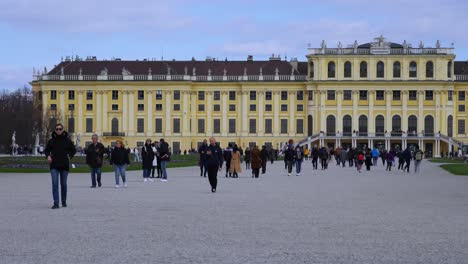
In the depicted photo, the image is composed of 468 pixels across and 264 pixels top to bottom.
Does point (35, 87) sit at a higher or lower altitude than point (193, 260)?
higher

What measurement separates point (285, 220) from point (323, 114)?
90793 mm

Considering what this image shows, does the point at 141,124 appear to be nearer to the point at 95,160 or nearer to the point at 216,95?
the point at 216,95

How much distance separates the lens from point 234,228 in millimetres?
15773

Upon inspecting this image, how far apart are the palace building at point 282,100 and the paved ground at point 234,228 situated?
3237 inches

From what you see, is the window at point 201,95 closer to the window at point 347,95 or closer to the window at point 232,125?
the window at point 232,125

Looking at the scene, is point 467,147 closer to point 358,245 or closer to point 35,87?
point 35,87

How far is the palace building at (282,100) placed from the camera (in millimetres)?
106625

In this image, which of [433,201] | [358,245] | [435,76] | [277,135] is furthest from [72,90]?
[358,245]

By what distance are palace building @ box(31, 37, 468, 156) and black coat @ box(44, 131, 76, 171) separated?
86155mm

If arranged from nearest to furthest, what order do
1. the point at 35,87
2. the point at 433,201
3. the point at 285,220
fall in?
the point at 285,220 < the point at 433,201 < the point at 35,87

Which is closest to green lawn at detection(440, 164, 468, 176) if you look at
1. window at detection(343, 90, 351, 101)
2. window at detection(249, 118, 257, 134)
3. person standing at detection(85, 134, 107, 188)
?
person standing at detection(85, 134, 107, 188)

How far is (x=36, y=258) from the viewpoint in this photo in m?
12.2

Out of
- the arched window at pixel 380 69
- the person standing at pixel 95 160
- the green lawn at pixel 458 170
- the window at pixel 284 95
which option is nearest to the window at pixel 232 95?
the window at pixel 284 95

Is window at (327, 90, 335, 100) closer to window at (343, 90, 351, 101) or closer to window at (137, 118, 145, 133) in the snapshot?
window at (343, 90, 351, 101)
